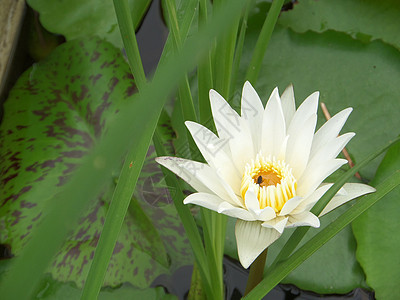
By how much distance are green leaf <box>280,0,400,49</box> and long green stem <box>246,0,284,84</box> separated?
47cm

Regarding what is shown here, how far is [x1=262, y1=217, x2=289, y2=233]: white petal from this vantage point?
74 cm

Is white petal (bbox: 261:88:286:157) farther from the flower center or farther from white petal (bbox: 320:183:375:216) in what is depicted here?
white petal (bbox: 320:183:375:216)

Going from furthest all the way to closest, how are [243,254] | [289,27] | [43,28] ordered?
1. [43,28]
2. [289,27]
3. [243,254]

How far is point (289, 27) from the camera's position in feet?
4.39

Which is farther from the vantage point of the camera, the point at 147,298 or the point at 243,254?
the point at 147,298

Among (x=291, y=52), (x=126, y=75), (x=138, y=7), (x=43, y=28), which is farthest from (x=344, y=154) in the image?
(x=43, y=28)

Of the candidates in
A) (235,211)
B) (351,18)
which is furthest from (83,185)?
(351,18)

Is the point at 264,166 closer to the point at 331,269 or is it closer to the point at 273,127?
the point at 273,127

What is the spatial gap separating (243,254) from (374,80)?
29.3 inches

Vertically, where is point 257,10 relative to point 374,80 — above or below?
above

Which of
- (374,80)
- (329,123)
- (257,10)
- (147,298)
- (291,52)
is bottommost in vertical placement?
(147,298)

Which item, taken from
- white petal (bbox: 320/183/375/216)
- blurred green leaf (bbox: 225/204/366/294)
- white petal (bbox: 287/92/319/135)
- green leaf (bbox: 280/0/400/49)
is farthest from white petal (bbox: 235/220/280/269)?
green leaf (bbox: 280/0/400/49)

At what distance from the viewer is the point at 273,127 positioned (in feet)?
2.79

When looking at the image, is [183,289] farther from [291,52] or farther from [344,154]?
[291,52]
